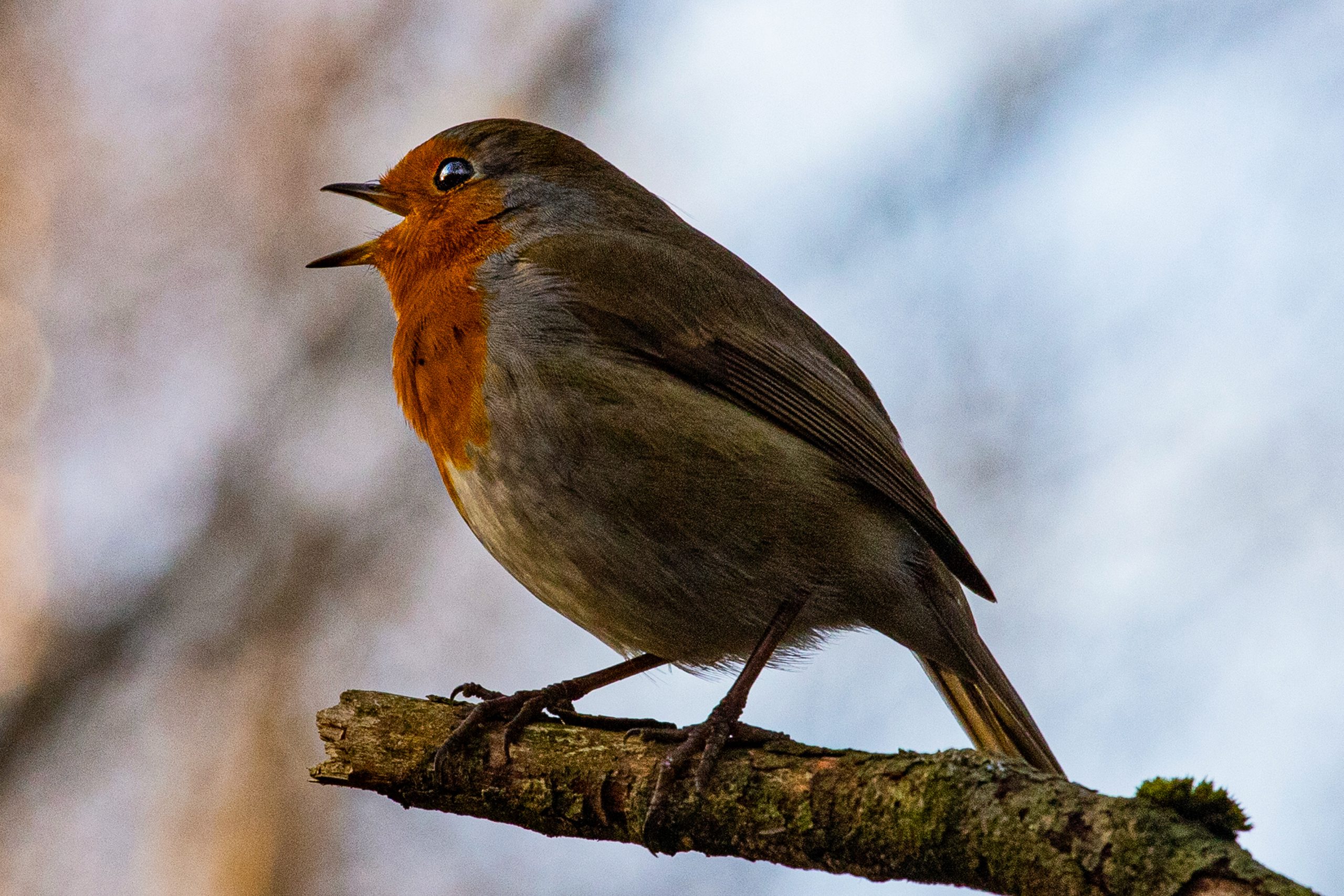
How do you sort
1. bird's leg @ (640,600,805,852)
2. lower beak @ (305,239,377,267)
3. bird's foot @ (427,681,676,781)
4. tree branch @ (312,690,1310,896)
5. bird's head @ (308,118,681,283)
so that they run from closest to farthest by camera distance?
1. tree branch @ (312,690,1310,896)
2. bird's leg @ (640,600,805,852)
3. bird's foot @ (427,681,676,781)
4. bird's head @ (308,118,681,283)
5. lower beak @ (305,239,377,267)

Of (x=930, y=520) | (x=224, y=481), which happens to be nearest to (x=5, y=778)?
(x=224, y=481)

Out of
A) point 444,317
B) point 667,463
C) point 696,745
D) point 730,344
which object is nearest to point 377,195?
point 444,317

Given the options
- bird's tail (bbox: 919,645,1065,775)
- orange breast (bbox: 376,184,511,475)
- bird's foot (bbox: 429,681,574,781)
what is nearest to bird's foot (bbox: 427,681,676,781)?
bird's foot (bbox: 429,681,574,781)

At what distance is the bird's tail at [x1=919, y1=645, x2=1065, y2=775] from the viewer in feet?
11.8

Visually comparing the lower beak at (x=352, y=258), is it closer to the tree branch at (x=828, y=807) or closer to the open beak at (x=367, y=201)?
the open beak at (x=367, y=201)

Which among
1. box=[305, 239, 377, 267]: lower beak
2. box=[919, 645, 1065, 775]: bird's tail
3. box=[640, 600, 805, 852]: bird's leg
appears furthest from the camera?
box=[305, 239, 377, 267]: lower beak

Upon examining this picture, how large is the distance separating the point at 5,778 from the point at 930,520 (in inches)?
163

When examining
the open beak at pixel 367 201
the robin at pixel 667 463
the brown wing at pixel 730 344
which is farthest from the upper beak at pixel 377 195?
the brown wing at pixel 730 344

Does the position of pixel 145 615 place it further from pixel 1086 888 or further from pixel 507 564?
pixel 1086 888

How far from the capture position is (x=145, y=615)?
5.74 meters

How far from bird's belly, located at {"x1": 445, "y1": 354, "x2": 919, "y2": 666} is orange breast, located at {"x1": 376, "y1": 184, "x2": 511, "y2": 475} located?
8cm

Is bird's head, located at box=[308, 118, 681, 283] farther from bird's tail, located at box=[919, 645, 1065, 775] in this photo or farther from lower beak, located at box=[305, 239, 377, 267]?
bird's tail, located at box=[919, 645, 1065, 775]

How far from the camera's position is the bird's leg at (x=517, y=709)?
3064mm

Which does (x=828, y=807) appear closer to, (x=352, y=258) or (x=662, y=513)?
(x=662, y=513)
